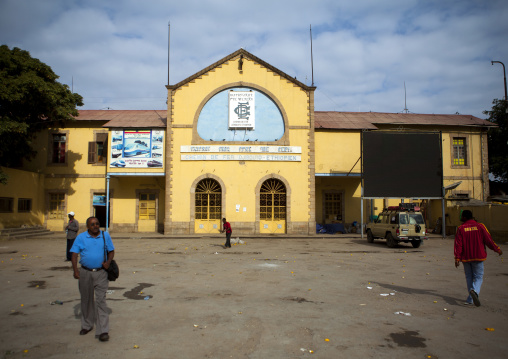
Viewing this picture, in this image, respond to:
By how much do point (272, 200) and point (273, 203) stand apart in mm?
208

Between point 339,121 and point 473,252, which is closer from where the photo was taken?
point 473,252

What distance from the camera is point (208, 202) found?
2430 centimetres

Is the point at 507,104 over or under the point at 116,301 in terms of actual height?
over

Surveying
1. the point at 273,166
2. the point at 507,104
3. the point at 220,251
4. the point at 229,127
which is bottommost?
the point at 220,251

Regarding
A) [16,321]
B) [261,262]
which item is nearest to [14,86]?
[261,262]

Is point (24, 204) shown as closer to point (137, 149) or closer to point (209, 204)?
point (137, 149)

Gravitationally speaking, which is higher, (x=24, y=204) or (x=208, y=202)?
(x=208, y=202)

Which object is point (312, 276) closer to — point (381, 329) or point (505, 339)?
point (381, 329)

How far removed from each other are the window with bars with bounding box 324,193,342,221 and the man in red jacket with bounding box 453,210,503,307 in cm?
1934

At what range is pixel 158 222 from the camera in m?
26.1

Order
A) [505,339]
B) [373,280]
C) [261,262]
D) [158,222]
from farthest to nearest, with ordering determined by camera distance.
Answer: [158,222], [261,262], [373,280], [505,339]

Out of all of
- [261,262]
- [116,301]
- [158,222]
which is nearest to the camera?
[116,301]

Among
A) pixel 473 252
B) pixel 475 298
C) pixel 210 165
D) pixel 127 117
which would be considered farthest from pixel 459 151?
pixel 127 117

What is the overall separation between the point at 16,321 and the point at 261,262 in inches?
305
